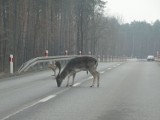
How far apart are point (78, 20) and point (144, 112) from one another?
64.3 metres

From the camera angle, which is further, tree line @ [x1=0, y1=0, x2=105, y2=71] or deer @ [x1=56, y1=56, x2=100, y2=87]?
tree line @ [x1=0, y1=0, x2=105, y2=71]

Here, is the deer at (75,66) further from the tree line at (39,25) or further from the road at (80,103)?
the tree line at (39,25)

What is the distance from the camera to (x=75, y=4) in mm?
73875

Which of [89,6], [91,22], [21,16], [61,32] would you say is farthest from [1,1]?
[91,22]

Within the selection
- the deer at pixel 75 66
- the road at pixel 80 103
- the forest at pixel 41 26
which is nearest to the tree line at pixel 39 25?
the forest at pixel 41 26

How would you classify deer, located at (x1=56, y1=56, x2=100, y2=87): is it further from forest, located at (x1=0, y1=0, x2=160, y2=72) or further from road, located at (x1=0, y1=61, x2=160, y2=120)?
forest, located at (x1=0, y1=0, x2=160, y2=72)

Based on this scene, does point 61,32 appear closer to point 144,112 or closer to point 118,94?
point 118,94

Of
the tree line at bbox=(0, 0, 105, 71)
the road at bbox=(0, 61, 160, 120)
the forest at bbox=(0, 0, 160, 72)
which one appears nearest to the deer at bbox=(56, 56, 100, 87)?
the road at bbox=(0, 61, 160, 120)

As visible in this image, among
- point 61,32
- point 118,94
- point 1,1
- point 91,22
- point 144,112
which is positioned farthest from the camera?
point 91,22

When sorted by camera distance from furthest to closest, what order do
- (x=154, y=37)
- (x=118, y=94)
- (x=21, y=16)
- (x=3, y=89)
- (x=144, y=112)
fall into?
(x=154, y=37) → (x=21, y=16) → (x=3, y=89) → (x=118, y=94) → (x=144, y=112)

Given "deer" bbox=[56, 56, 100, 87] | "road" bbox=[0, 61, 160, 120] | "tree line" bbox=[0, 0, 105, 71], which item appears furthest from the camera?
"tree line" bbox=[0, 0, 105, 71]

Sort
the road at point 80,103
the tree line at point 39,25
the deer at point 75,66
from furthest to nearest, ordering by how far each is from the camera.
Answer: the tree line at point 39,25 → the deer at point 75,66 → the road at point 80,103

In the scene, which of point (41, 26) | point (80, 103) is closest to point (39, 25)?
point (41, 26)

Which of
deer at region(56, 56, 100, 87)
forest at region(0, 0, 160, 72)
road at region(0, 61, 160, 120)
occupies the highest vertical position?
forest at region(0, 0, 160, 72)
